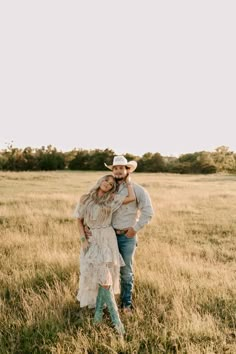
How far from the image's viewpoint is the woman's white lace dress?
4.70 meters

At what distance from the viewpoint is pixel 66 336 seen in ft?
14.5

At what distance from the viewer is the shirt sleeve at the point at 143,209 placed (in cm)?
495

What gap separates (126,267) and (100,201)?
1.04 m

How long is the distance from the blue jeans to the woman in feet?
0.62

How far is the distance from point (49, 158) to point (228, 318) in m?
71.5

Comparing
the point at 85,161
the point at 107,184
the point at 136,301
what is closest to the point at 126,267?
the point at 136,301

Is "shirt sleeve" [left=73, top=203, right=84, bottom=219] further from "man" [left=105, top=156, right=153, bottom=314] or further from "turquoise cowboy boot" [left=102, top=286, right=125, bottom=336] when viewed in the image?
"turquoise cowboy boot" [left=102, top=286, right=125, bottom=336]

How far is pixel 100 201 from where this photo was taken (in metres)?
4.82

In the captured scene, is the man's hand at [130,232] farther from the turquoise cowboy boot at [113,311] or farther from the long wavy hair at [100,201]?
the turquoise cowboy boot at [113,311]

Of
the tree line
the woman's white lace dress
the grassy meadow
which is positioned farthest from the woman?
the tree line

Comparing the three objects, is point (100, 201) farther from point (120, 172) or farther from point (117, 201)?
point (120, 172)

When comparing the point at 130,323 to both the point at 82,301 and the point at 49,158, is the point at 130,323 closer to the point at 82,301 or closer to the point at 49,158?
the point at 82,301

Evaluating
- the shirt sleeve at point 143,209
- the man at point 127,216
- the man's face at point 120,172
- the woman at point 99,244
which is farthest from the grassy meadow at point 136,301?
the man's face at point 120,172

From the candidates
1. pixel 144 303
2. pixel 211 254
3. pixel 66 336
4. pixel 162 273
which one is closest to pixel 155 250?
pixel 211 254
